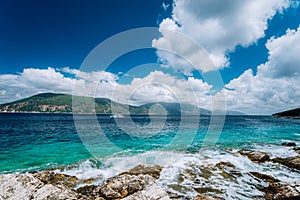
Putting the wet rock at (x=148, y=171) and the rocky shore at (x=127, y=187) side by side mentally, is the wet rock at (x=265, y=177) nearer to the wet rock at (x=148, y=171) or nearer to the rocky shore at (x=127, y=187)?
the rocky shore at (x=127, y=187)

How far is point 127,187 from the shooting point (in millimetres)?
8188

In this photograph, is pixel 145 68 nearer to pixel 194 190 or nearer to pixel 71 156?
pixel 71 156

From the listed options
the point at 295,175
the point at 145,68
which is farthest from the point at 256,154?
the point at 145,68

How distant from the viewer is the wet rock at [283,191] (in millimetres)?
7845

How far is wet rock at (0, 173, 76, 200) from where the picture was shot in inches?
239

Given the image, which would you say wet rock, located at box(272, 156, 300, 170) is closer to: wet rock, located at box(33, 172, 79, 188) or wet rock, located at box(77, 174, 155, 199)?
wet rock, located at box(77, 174, 155, 199)

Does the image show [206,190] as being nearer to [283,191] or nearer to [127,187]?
[283,191]

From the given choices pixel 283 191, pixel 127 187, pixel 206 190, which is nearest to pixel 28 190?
pixel 127 187

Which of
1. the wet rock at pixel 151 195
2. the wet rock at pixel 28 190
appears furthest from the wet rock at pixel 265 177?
the wet rock at pixel 28 190

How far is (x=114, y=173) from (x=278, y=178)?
36.5 feet

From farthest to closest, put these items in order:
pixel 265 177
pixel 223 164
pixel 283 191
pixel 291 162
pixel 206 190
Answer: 1. pixel 291 162
2. pixel 223 164
3. pixel 265 177
4. pixel 206 190
5. pixel 283 191

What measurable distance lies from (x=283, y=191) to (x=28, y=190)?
11.3 metres

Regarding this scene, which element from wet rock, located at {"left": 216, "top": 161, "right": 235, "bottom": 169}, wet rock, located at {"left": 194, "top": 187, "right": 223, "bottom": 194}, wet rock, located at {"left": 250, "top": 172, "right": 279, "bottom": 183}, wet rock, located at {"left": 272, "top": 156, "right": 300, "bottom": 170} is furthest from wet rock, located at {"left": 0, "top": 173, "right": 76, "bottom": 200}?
wet rock, located at {"left": 272, "top": 156, "right": 300, "bottom": 170}

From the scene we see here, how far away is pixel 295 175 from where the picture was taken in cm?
1195
